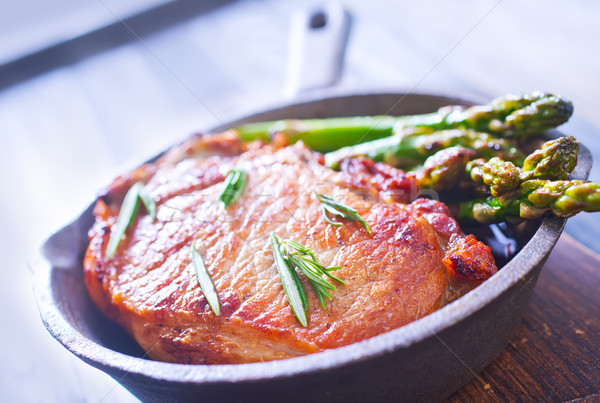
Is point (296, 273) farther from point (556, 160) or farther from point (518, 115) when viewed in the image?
point (518, 115)

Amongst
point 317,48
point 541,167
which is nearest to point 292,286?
point 541,167

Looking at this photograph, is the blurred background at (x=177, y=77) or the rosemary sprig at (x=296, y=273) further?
the blurred background at (x=177, y=77)

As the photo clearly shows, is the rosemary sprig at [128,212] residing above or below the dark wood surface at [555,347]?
above

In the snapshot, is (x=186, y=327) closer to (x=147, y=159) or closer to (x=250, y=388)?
(x=250, y=388)

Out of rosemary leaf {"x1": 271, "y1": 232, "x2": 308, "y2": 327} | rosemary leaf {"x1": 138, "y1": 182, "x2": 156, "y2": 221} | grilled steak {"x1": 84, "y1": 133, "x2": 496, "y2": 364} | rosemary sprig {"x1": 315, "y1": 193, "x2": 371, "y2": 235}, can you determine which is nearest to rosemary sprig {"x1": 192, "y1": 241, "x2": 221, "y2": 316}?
grilled steak {"x1": 84, "y1": 133, "x2": 496, "y2": 364}

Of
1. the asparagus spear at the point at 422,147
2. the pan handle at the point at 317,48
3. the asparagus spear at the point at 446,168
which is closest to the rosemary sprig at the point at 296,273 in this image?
the asparagus spear at the point at 446,168

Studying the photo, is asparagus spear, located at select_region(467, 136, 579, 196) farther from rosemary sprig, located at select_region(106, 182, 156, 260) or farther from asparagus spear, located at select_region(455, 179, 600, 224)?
rosemary sprig, located at select_region(106, 182, 156, 260)

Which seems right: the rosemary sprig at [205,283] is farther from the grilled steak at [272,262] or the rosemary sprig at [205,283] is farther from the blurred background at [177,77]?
the blurred background at [177,77]
